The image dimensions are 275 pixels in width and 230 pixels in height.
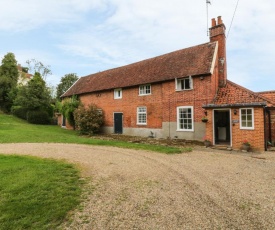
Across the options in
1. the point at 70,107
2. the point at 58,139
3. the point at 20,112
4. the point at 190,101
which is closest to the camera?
the point at 190,101

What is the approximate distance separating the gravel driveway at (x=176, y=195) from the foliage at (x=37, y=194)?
0.40m

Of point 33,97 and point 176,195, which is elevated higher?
point 33,97

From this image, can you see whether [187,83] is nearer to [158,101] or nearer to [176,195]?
[158,101]

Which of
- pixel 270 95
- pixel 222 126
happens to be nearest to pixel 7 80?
pixel 222 126

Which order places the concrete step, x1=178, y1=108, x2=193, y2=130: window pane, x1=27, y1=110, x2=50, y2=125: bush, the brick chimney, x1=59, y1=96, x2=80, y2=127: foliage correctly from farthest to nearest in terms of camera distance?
x1=27, y1=110, x2=50, y2=125: bush < x1=59, y1=96, x2=80, y2=127: foliage < the brick chimney < x1=178, y1=108, x2=193, y2=130: window pane < the concrete step

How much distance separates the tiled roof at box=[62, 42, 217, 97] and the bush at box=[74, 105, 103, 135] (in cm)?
338

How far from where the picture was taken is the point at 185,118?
15.6 meters

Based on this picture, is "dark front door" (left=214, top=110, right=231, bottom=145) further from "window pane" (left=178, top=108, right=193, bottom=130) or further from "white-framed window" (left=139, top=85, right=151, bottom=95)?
"white-framed window" (left=139, top=85, right=151, bottom=95)

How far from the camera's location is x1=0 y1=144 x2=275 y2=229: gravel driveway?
3.60 meters

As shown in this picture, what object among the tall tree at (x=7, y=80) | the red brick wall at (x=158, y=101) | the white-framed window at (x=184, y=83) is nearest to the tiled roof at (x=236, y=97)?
the red brick wall at (x=158, y=101)

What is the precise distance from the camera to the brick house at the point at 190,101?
12188mm

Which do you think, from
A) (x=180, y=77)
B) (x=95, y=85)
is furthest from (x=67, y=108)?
(x=180, y=77)

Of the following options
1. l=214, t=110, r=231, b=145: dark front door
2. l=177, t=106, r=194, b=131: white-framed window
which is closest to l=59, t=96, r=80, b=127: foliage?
l=177, t=106, r=194, b=131: white-framed window

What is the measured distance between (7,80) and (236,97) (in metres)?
41.2
